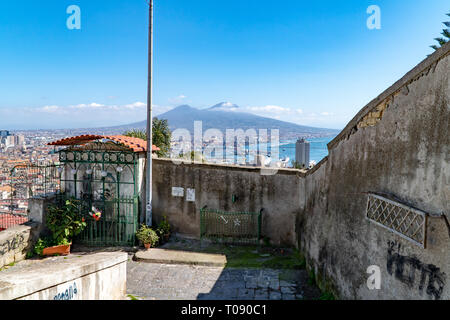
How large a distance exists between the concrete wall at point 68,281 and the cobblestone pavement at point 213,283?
1.13 metres

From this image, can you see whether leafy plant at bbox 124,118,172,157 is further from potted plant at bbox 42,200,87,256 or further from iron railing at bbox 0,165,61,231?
potted plant at bbox 42,200,87,256

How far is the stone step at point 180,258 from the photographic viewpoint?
7.57 meters

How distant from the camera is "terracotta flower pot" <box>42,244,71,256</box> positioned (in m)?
8.25

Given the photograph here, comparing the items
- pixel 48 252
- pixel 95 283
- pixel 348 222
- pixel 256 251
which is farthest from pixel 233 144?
pixel 95 283

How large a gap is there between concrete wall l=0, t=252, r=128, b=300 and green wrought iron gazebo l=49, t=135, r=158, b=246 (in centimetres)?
399

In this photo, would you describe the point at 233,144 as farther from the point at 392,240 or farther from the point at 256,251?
the point at 392,240

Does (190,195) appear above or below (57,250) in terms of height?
above

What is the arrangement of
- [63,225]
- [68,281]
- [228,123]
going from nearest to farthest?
[68,281], [63,225], [228,123]

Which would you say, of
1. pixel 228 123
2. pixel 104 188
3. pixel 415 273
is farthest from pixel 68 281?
pixel 228 123

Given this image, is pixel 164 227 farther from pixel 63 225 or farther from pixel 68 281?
pixel 68 281

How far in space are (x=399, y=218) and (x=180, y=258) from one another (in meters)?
5.63

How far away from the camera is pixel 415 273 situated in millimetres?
3537

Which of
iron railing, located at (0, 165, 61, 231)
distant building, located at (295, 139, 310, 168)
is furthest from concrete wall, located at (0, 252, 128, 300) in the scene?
distant building, located at (295, 139, 310, 168)

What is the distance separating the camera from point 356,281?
4.80 m
